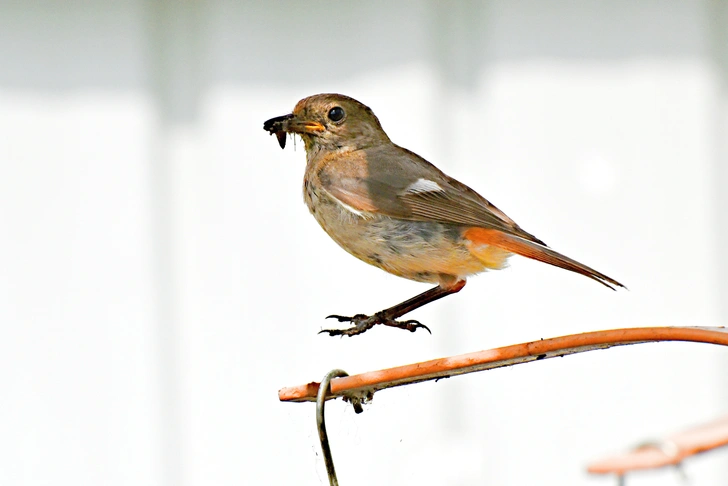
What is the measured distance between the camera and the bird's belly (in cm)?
246

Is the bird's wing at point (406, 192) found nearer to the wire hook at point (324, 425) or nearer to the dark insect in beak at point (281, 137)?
the dark insect in beak at point (281, 137)

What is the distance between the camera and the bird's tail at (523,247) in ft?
7.01

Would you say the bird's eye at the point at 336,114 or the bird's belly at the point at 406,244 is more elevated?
the bird's eye at the point at 336,114

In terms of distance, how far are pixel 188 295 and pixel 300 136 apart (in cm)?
95

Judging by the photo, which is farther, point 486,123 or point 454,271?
point 486,123

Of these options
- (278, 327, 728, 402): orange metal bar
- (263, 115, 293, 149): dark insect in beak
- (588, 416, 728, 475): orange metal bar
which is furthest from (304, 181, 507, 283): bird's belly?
(588, 416, 728, 475): orange metal bar

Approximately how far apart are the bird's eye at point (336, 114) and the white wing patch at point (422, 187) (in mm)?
322

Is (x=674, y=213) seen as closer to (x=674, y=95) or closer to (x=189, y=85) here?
(x=674, y=95)

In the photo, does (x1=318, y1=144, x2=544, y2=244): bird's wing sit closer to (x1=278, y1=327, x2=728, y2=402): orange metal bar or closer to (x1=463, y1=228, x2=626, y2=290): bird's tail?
(x1=463, y1=228, x2=626, y2=290): bird's tail

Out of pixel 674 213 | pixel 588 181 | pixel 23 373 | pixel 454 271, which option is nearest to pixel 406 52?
pixel 588 181

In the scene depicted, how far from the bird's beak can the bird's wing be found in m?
0.11

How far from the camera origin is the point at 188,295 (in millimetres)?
3594

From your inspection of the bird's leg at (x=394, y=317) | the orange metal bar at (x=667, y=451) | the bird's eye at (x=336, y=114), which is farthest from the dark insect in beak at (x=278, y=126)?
the orange metal bar at (x=667, y=451)

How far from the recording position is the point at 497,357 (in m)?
1.71
